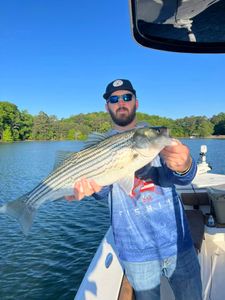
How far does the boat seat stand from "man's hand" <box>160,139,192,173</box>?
107 inches

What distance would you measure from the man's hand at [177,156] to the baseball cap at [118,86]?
1.00m

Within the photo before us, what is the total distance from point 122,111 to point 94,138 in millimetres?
473

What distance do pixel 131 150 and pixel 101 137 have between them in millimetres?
402

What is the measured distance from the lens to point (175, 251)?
286 centimetres

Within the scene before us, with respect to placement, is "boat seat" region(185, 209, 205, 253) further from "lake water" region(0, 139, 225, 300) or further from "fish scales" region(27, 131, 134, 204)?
"fish scales" region(27, 131, 134, 204)

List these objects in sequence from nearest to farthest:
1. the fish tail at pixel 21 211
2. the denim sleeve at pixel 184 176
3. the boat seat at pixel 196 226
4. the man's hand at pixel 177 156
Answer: the man's hand at pixel 177 156
the denim sleeve at pixel 184 176
the fish tail at pixel 21 211
the boat seat at pixel 196 226

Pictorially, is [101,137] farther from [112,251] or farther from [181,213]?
[112,251]

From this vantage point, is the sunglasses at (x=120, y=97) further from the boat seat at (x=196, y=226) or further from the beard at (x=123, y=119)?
the boat seat at (x=196, y=226)

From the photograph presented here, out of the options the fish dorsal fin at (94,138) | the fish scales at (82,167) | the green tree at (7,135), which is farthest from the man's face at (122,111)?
the green tree at (7,135)

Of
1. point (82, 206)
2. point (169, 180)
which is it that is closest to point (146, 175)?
point (169, 180)

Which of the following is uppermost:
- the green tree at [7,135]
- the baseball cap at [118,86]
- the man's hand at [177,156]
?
the green tree at [7,135]

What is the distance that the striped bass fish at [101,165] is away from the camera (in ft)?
8.46

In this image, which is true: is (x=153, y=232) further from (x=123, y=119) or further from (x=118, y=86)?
(x=118, y=86)

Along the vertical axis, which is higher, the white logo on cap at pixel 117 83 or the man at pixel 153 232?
the white logo on cap at pixel 117 83
